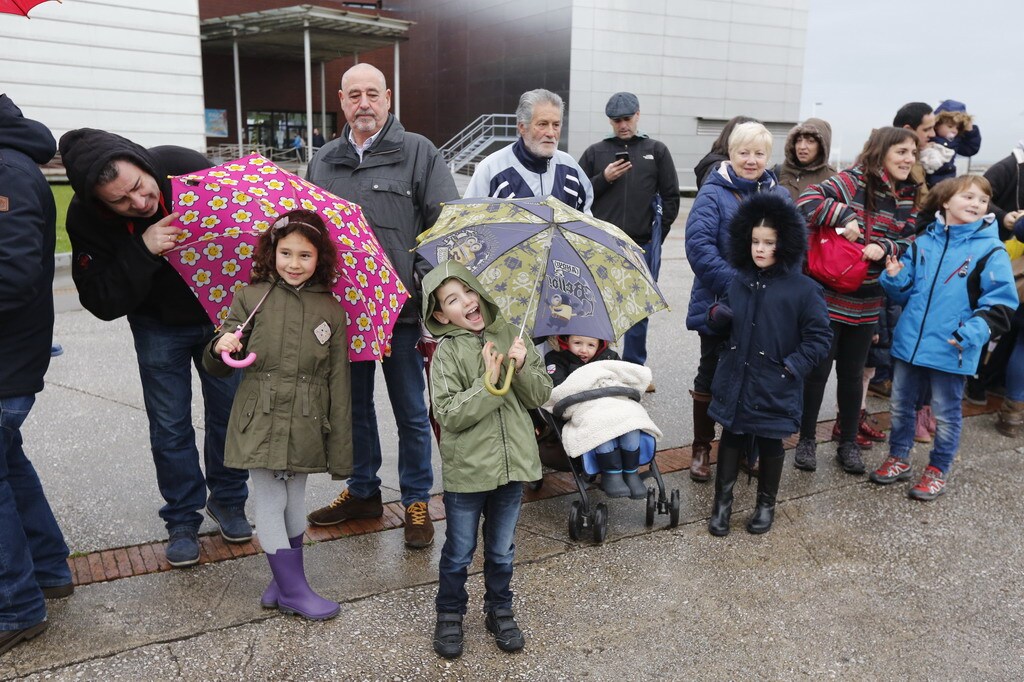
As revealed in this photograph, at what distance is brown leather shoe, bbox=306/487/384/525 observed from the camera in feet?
13.7

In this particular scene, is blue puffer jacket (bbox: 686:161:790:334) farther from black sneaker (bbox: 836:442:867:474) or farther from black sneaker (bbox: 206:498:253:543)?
black sneaker (bbox: 206:498:253:543)

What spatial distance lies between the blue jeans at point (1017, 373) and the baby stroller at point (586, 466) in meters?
3.39

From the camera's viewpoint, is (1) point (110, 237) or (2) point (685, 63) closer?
(1) point (110, 237)

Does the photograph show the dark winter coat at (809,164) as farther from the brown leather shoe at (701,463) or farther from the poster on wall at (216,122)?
the poster on wall at (216,122)

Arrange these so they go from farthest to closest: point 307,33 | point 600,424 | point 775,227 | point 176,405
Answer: point 307,33 < point 775,227 < point 600,424 < point 176,405

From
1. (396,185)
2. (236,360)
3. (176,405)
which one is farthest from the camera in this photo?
(396,185)

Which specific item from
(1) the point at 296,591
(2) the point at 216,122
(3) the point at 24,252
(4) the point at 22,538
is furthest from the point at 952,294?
(2) the point at 216,122

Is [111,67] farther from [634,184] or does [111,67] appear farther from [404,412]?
[404,412]

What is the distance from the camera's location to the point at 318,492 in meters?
4.62

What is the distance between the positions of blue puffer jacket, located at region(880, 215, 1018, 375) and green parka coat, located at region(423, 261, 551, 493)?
9.29 ft

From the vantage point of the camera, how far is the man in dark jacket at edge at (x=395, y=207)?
151 inches

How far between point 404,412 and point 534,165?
1596mm

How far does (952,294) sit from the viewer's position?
15.5ft

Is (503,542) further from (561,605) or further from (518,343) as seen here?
(518,343)
